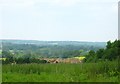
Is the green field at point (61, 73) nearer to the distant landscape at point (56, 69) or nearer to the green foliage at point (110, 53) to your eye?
the distant landscape at point (56, 69)

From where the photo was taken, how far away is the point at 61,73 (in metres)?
8.35

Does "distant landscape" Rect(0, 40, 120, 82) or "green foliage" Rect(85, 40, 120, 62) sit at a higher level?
"green foliage" Rect(85, 40, 120, 62)

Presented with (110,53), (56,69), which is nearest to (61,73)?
(56,69)

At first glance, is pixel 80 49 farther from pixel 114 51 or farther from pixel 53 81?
pixel 53 81

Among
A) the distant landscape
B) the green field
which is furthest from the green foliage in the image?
the green field

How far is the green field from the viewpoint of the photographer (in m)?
7.47

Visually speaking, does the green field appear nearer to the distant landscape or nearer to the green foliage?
the distant landscape

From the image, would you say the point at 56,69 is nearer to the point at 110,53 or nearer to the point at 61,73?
the point at 61,73

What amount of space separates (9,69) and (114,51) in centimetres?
520

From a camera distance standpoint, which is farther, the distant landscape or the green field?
the distant landscape

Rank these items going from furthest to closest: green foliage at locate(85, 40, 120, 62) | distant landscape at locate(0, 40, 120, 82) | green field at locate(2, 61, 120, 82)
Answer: green foliage at locate(85, 40, 120, 62), distant landscape at locate(0, 40, 120, 82), green field at locate(2, 61, 120, 82)

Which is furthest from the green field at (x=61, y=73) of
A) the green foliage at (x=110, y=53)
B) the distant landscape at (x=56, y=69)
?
the green foliage at (x=110, y=53)

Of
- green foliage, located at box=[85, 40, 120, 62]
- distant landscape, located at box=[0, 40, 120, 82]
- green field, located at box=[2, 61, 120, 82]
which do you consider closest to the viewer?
green field, located at box=[2, 61, 120, 82]

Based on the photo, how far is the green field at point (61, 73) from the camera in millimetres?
7473
